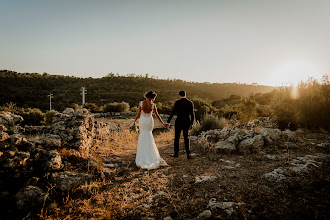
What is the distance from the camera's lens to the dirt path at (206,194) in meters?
2.92

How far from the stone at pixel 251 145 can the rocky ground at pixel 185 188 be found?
0.31 ft

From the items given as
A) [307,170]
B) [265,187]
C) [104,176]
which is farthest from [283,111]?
[104,176]

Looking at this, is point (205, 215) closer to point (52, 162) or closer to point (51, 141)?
point (52, 162)

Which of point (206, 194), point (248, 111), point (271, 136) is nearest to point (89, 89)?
point (248, 111)

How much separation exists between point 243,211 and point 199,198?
2.58ft

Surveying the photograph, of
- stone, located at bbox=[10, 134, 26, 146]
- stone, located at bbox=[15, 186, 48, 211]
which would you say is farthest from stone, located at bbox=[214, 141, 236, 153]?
stone, located at bbox=[10, 134, 26, 146]

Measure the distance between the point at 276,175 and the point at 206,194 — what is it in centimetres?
171

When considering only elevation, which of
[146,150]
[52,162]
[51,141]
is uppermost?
[51,141]

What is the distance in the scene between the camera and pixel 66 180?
3.62 meters

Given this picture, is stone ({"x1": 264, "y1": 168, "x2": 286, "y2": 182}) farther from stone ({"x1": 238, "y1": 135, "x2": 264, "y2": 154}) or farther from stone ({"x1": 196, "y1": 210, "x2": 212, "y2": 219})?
stone ({"x1": 196, "y1": 210, "x2": 212, "y2": 219})

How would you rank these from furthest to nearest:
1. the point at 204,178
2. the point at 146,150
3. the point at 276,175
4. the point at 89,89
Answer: the point at 89,89 → the point at 146,150 → the point at 204,178 → the point at 276,175

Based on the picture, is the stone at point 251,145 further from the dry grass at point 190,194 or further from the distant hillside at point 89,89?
the distant hillside at point 89,89

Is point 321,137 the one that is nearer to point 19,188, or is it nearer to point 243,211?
point 243,211

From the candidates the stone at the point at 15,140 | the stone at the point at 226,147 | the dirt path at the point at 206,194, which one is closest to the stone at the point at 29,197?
the dirt path at the point at 206,194
